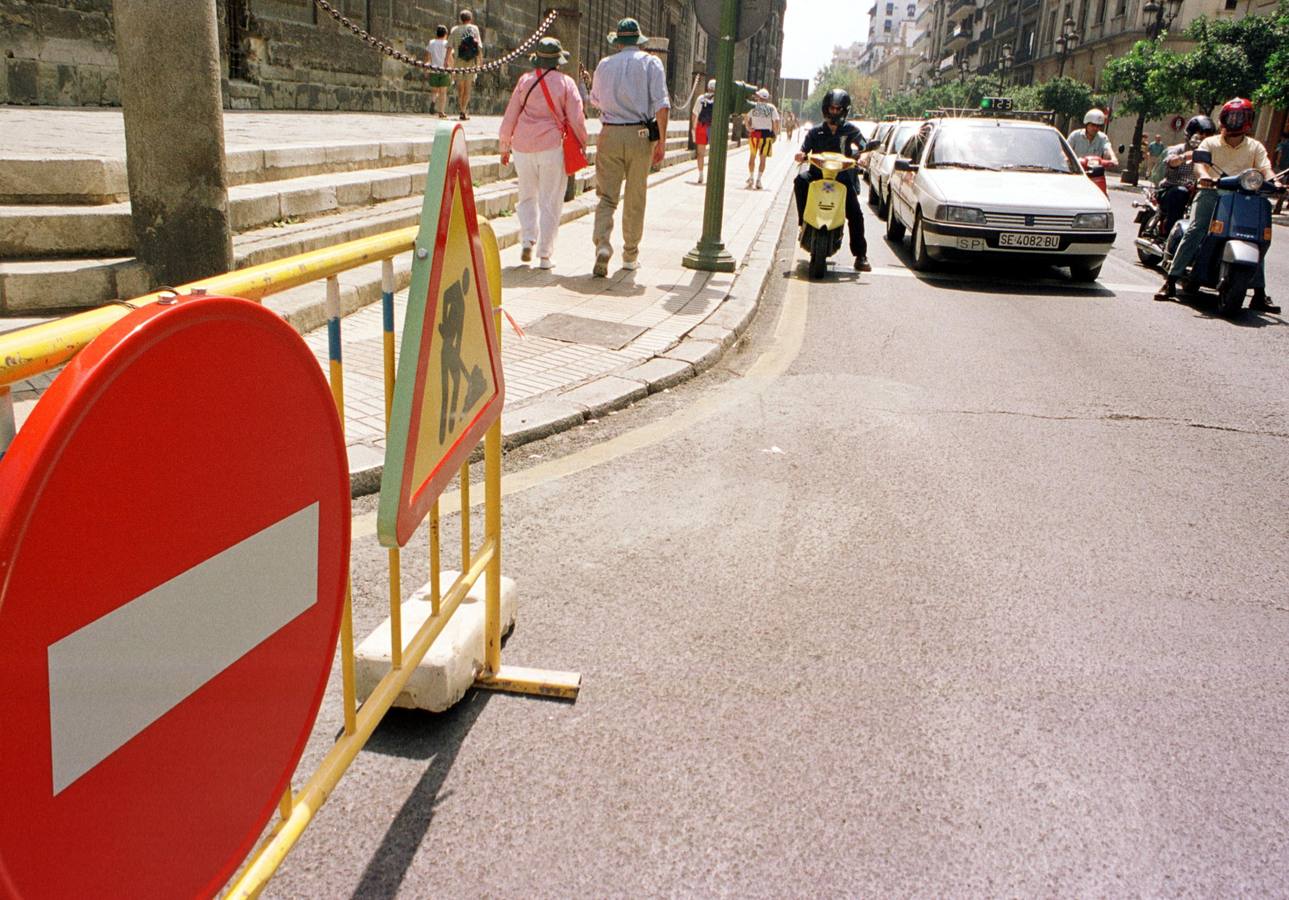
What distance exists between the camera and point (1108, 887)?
7.31 ft

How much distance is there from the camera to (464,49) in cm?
1795

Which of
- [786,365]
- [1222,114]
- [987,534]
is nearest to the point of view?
[987,534]

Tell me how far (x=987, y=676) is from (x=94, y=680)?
253 centimetres

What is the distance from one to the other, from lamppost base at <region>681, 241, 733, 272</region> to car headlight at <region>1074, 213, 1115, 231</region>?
356cm

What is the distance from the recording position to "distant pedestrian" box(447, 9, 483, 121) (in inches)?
701

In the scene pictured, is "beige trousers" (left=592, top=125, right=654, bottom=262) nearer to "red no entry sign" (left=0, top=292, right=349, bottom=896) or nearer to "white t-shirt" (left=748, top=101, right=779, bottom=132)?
"red no entry sign" (left=0, top=292, right=349, bottom=896)

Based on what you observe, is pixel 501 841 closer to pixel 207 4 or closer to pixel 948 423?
pixel 948 423

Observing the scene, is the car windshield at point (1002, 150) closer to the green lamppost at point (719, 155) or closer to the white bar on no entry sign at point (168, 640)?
the green lamppost at point (719, 155)

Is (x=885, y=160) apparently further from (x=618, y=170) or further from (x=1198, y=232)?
(x=618, y=170)

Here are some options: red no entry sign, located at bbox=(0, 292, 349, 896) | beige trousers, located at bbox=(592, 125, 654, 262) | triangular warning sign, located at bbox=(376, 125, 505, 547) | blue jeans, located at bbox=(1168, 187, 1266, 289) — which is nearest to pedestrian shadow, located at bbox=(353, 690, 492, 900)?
red no entry sign, located at bbox=(0, 292, 349, 896)

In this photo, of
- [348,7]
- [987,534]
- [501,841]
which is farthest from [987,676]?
[348,7]

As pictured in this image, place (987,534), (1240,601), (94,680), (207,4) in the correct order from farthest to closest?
(207,4)
(987,534)
(1240,601)
(94,680)

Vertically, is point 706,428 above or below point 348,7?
below

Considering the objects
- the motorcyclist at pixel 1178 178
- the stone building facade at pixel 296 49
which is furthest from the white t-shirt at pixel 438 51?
A: the motorcyclist at pixel 1178 178
